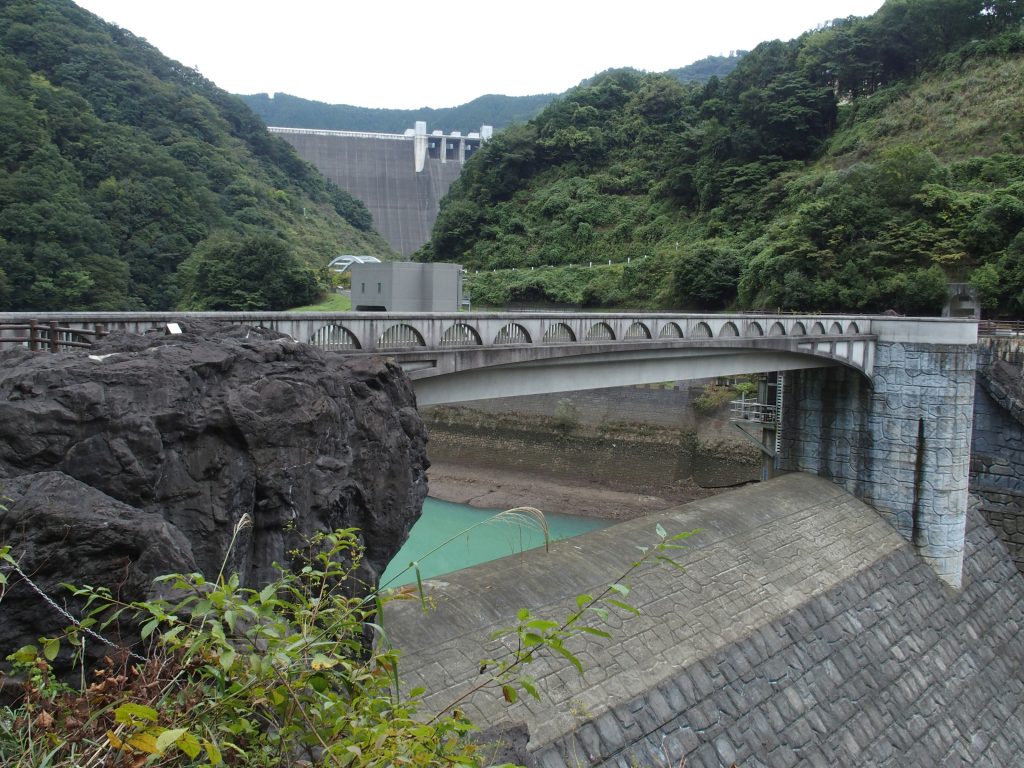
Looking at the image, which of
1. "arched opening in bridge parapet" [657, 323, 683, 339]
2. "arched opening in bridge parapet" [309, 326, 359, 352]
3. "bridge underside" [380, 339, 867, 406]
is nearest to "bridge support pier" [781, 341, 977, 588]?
"bridge underside" [380, 339, 867, 406]

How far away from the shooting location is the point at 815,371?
1814 centimetres

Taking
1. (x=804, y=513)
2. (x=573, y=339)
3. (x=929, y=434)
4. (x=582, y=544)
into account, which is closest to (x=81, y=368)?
(x=573, y=339)

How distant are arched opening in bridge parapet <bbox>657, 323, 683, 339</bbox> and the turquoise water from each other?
5419 mm

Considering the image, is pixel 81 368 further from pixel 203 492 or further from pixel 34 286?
pixel 34 286

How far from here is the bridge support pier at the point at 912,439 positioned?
16.3m

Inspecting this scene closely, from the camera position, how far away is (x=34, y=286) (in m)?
34.4

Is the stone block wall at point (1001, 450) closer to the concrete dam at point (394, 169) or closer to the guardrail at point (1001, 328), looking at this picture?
the guardrail at point (1001, 328)

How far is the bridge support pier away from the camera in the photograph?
1628 centimetres

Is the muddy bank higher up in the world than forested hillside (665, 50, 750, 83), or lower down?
lower down

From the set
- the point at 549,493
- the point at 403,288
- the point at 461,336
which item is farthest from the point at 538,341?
the point at 549,493

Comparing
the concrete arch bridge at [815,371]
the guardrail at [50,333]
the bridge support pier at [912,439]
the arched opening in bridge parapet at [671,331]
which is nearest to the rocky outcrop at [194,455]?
the guardrail at [50,333]

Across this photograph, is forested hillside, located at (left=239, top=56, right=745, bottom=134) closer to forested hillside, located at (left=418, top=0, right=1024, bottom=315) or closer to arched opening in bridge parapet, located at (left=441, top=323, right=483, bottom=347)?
forested hillside, located at (left=418, top=0, right=1024, bottom=315)

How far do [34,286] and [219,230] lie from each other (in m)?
18.7

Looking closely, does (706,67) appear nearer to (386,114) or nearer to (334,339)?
(386,114)
